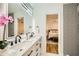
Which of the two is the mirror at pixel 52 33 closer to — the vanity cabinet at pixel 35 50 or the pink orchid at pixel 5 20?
the vanity cabinet at pixel 35 50

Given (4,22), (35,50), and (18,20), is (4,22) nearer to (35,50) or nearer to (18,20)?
(18,20)

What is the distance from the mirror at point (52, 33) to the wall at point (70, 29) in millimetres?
107

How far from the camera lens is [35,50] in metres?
1.94

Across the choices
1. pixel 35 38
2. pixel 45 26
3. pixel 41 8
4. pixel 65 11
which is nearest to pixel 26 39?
pixel 35 38

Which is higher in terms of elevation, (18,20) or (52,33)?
(18,20)

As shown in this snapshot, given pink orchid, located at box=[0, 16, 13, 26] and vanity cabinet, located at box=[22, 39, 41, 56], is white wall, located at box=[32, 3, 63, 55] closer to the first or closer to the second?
vanity cabinet, located at box=[22, 39, 41, 56]

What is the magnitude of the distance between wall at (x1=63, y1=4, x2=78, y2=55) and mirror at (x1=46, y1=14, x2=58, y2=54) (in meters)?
0.11

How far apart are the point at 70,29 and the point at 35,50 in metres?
0.48

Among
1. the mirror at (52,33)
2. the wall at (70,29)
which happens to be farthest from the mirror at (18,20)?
the wall at (70,29)

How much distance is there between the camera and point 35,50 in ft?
6.36

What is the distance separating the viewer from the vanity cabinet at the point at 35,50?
1.92m

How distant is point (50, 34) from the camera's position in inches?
78.3

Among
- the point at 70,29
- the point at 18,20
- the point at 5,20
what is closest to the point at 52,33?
the point at 70,29

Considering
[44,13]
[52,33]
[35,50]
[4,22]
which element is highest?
[44,13]
